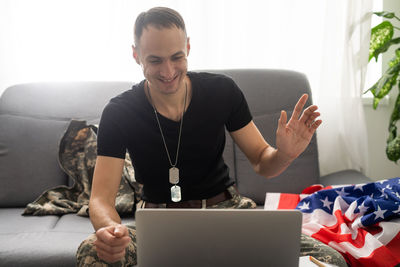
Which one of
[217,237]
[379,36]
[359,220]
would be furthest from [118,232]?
[379,36]

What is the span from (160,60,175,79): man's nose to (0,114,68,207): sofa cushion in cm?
103

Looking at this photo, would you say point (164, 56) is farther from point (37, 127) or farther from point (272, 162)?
point (37, 127)

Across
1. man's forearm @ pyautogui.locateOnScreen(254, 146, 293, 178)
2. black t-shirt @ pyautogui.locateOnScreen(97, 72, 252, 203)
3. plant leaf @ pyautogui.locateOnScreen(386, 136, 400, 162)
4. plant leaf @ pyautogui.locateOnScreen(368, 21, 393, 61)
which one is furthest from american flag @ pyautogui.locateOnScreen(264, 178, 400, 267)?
plant leaf @ pyautogui.locateOnScreen(368, 21, 393, 61)

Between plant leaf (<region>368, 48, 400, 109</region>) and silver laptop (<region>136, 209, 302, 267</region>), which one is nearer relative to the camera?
silver laptop (<region>136, 209, 302, 267</region>)

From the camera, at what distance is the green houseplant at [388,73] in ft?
7.59

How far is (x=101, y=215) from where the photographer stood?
4.23ft

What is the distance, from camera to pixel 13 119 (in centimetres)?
222

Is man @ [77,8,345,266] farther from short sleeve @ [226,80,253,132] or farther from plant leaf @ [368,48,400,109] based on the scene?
plant leaf @ [368,48,400,109]

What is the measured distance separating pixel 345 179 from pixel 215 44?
1076 millimetres

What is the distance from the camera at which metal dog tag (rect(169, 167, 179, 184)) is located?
4.78ft

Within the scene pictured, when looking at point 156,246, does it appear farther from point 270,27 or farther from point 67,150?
point 270,27

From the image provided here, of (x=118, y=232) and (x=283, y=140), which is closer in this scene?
(x=118, y=232)

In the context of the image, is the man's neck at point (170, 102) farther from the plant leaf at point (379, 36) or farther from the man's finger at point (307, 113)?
the plant leaf at point (379, 36)

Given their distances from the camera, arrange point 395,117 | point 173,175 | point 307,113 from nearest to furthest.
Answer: point 307,113 → point 173,175 → point 395,117
